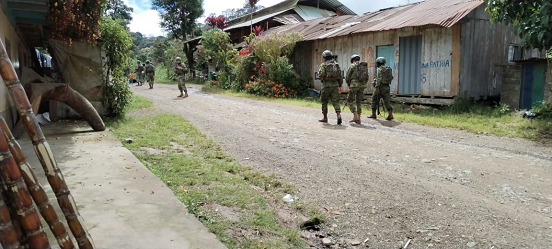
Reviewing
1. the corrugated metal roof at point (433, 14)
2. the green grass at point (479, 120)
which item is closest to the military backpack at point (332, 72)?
the green grass at point (479, 120)

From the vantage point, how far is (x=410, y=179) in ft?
15.8

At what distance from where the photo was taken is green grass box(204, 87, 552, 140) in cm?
802

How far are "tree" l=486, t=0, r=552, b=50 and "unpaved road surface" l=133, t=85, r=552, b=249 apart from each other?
2.03m

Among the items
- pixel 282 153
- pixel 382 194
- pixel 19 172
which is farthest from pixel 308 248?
pixel 282 153

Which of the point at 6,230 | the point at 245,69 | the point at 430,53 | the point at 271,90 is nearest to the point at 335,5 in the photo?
the point at 245,69

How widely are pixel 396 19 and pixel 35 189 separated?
13163mm

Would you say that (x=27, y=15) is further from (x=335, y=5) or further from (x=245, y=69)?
(x=335, y=5)

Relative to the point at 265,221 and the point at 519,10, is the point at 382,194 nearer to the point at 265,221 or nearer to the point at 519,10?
the point at 265,221

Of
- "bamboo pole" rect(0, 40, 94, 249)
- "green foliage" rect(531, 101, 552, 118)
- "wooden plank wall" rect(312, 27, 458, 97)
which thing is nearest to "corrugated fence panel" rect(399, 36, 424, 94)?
"wooden plank wall" rect(312, 27, 458, 97)

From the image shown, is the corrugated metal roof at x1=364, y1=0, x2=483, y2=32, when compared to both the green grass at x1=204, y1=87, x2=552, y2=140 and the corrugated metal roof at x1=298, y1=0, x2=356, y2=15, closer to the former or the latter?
the green grass at x1=204, y1=87, x2=552, y2=140

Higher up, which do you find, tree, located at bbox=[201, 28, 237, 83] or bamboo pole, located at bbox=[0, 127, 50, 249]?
tree, located at bbox=[201, 28, 237, 83]

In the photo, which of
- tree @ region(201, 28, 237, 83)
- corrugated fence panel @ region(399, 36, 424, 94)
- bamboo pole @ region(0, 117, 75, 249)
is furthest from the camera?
tree @ region(201, 28, 237, 83)

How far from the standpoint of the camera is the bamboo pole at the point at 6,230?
168cm

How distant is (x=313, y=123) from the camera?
9109 millimetres
